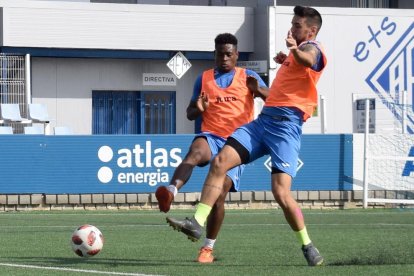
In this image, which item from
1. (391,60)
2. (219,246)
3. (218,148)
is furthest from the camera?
Answer: (391,60)

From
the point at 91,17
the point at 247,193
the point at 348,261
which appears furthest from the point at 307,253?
the point at 91,17

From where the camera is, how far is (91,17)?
1428 inches

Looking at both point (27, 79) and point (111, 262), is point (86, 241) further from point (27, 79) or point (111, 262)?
point (27, 79)

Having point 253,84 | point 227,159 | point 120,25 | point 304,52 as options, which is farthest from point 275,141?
point 120,25

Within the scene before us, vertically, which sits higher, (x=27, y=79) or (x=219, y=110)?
(x=27, y=79)

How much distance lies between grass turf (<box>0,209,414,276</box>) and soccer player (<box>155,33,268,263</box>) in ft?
2.23

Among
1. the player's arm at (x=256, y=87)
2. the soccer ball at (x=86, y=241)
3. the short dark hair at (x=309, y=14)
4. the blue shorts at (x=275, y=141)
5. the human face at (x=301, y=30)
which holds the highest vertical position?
the short dark hair at (x=309, y=14)

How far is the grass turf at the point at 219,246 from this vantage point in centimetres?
1042

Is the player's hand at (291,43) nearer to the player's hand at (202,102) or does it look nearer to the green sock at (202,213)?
the green sock at (202,213)

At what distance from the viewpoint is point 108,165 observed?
909 inches

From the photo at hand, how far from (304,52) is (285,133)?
31.8 inches

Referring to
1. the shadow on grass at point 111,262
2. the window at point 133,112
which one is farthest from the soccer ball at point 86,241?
the window at point 133,112

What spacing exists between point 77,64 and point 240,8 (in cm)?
534

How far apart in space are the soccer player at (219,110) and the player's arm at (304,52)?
1297mm
